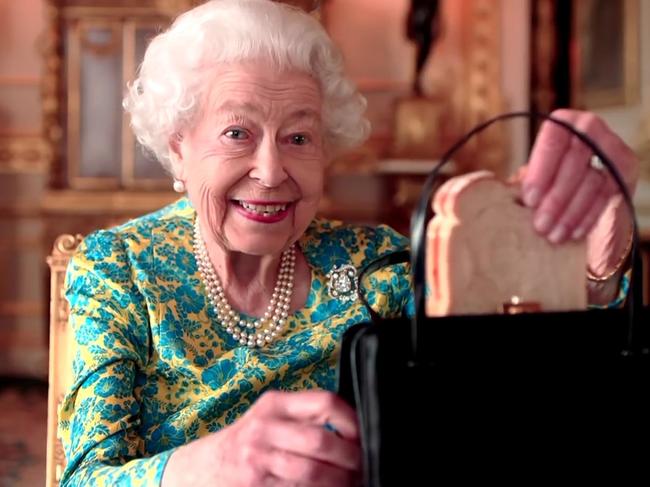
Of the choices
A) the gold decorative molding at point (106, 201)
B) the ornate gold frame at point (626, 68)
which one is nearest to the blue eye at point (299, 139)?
the gold decorative molding at point (106, 201)

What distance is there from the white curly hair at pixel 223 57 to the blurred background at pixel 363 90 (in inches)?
128

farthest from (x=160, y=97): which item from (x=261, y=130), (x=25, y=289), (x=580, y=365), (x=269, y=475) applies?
(x=25, y=289)

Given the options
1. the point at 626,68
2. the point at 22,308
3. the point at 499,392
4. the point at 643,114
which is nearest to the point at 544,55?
the point at 626,68

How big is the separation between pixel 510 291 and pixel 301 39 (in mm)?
609

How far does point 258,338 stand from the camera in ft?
4.30

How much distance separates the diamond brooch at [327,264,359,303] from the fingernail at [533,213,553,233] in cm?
60

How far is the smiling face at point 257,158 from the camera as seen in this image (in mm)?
1255

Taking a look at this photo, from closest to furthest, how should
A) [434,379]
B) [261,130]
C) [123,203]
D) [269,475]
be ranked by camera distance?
[434,379], [269,475], [261,130], [123,203]

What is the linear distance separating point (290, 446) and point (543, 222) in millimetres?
304

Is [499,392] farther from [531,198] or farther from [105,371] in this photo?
[105,371]

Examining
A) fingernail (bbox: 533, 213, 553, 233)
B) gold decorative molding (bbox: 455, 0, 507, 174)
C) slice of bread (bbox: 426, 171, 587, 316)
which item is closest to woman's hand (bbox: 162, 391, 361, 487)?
slice of bread (bbox: 426, 171, 587, 316)

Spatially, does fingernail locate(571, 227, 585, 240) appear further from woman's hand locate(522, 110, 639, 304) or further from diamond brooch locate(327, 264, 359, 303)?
diamond brooch locate(327, 264, 359, 303)

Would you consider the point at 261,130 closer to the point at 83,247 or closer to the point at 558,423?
the point at 83,247

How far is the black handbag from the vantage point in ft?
2.44
